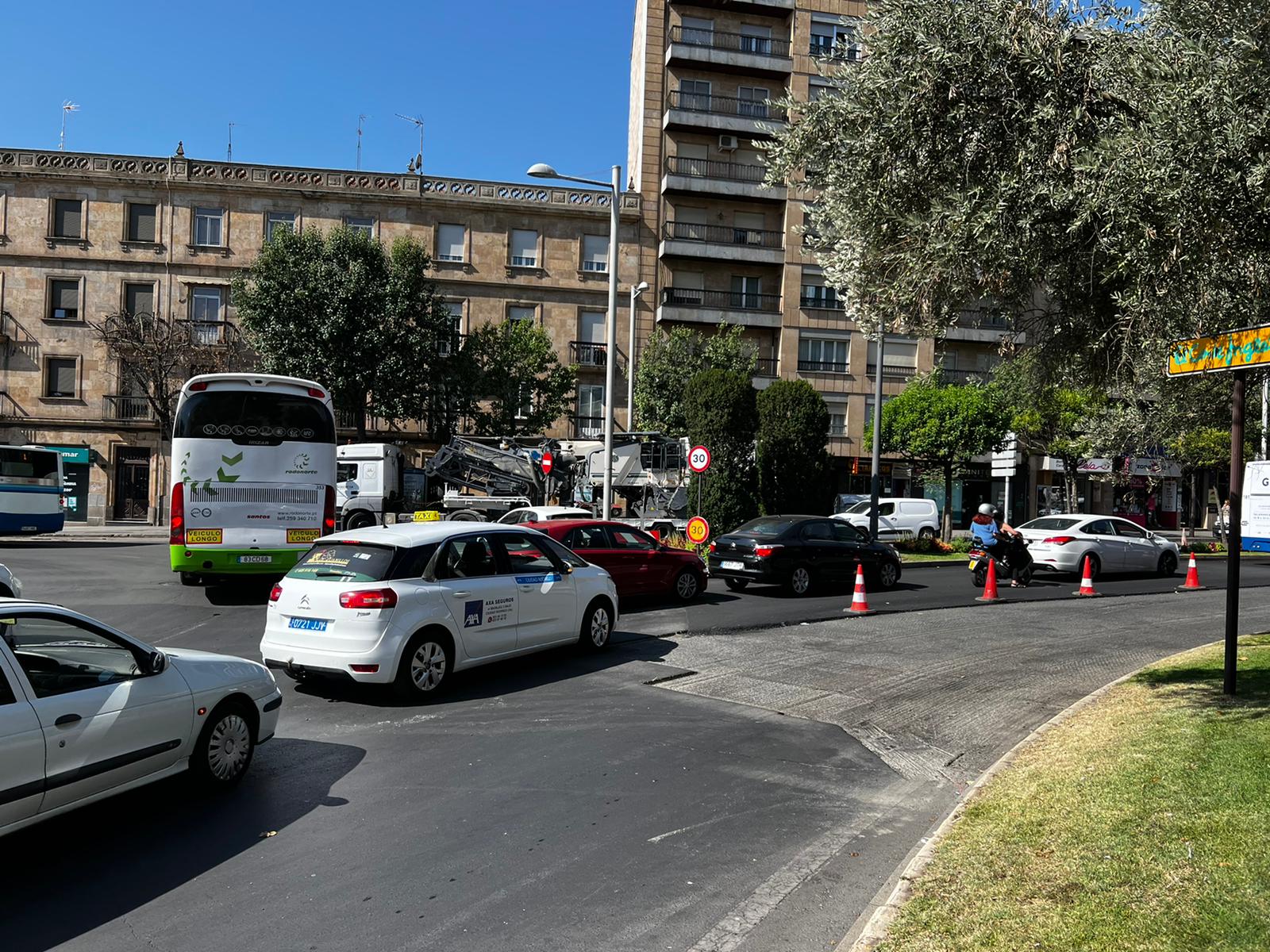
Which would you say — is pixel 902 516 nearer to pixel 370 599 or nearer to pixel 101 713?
pixel 370 599

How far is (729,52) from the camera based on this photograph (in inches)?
1690

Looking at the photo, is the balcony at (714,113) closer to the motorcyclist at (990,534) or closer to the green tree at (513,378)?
the green tree at (513,378)

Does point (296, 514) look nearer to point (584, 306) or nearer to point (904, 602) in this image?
point (904, 602)

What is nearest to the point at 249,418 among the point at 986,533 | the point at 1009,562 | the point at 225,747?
the point at 225,747

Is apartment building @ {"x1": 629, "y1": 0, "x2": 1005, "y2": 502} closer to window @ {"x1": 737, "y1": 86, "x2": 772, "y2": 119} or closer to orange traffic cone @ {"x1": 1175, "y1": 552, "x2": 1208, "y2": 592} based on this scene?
window @ {"x1": 737, "y1": 86, "x2": 772, "y2": 119}

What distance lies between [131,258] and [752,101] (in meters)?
27.6

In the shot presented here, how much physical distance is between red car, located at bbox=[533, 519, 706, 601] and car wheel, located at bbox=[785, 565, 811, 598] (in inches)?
74.2

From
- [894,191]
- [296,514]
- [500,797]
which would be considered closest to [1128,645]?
[894,191]

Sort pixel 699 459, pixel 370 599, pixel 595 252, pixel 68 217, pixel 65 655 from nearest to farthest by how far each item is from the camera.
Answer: pixel 65 655 < pixel 370 599 < pixel 699 459 < pixel 68 217 < pixel 595 252

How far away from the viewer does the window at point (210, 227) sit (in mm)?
38844

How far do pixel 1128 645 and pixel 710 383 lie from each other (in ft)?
44.8

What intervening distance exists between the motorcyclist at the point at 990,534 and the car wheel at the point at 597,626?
33.1ft

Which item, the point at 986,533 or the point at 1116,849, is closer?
the point at 1116,849

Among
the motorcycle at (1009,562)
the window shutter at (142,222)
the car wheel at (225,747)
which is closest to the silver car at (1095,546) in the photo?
the motorcycle at (1009,562)
